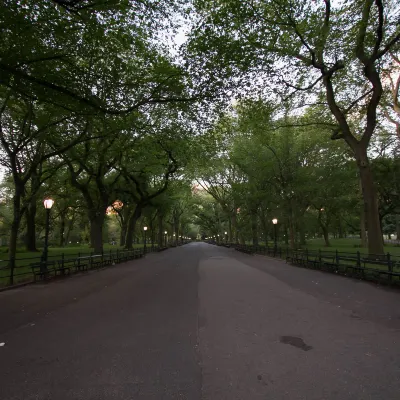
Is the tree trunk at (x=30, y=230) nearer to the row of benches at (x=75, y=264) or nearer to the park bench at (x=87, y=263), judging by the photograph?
the row of benches at (x=75, y=264)

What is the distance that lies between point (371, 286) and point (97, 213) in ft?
73.5

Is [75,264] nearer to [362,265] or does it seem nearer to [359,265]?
[359,265]

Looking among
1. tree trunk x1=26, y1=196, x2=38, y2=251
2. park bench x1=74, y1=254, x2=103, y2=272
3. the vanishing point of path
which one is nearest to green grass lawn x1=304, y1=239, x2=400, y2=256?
the vanishing point of path

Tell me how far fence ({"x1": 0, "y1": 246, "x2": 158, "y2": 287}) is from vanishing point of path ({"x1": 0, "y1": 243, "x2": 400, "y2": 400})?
12.7 feet

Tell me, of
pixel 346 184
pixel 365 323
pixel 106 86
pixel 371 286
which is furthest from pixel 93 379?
pixel 346 184

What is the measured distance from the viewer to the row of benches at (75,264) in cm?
1323

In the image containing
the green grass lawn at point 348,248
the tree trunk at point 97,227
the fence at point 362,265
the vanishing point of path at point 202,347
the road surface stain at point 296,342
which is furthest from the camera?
the green grass lawn at point 348,248

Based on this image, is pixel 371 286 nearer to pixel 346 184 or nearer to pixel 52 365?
pixel 52 365

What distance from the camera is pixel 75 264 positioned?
16953 mm

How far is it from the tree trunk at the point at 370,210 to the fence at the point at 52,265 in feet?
52.2

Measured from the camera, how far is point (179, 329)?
18.5ft

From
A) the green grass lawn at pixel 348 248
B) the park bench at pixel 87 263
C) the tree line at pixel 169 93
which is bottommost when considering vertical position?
the green grass lawn at pixel 348 248

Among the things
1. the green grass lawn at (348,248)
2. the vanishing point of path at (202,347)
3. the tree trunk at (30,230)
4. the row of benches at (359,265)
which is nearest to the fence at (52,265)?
the vanishing point of path at (202,347)

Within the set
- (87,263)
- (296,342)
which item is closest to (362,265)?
(296,342)
